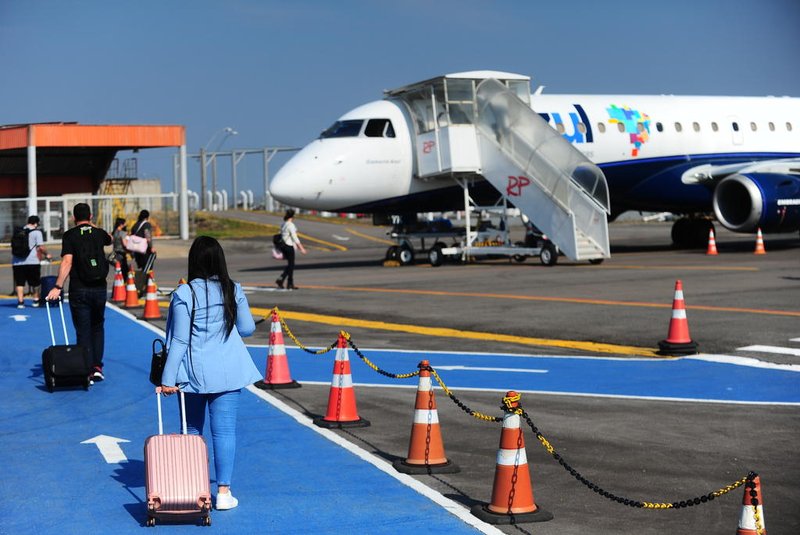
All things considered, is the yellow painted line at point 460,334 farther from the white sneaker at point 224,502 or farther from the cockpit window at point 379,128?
the cockpit window at point 379,128

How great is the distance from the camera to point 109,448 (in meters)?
10.2

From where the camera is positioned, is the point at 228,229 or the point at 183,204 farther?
the point at 228,229

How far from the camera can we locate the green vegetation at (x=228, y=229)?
5528cm

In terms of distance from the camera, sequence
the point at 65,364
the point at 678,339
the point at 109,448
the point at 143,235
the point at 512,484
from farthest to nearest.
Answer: the point at 143,235, the point at 678,339, the point at 65,364, the point at 109,448, the point at 512,484

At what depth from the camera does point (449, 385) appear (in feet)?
43.4

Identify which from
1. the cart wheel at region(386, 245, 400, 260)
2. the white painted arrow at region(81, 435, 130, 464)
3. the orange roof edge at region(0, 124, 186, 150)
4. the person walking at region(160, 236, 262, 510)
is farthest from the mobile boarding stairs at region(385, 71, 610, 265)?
the orange roof edge at region(0, 124, 186, 150)

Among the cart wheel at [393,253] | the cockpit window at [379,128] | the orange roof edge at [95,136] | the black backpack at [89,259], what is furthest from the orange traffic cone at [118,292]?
the orange roof edge at [95,136]

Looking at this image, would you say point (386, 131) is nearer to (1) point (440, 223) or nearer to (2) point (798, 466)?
(1) point (440, 223)

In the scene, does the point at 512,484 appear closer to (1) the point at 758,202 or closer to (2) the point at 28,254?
(2) the point at 28,254

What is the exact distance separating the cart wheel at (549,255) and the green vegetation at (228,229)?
Result: 945 inches

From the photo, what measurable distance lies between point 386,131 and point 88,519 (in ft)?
78.5

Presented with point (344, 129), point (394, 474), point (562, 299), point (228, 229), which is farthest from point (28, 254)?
point (228, 229)

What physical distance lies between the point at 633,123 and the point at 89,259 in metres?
23.7

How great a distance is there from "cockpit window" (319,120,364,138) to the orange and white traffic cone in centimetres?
2225
